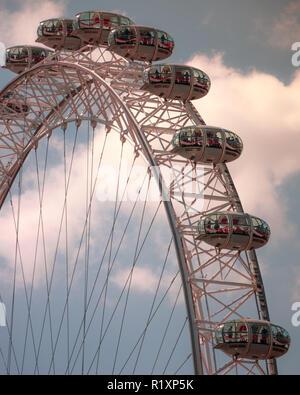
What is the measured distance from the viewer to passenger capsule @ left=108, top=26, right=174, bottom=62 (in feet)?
172

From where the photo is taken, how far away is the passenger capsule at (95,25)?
54.8m

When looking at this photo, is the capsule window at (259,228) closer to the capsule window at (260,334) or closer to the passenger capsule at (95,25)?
the capsule window at (260,334)

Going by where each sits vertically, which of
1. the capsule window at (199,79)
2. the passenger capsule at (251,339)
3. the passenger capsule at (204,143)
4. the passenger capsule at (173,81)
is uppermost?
the capsule window at (199,79)

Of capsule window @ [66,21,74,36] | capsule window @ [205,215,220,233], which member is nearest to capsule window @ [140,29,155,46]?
capsule window @ [66,21,74,36]

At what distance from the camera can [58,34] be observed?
186 feet

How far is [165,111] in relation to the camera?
5328cm

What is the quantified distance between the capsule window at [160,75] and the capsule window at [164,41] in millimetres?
2351

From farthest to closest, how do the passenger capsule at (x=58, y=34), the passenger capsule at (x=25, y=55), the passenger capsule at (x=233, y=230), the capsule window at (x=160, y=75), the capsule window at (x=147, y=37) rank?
the passenger capsule at (x=25, y=55) < the passenger capsule at (x=58, y=34) < the capsule window at (x=147, y=37) < the capsule window at (x=160, y=75) < the passenger capsule at (x=233, y=230)

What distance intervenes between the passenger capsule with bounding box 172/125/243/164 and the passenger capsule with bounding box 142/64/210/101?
208 centimetres

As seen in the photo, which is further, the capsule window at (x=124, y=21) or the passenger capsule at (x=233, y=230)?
the capsule window at (x=124, y=21)

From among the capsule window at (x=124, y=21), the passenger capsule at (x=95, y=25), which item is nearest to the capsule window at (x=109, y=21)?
the passenger capsule at (x=95, y=25)

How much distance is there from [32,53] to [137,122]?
12.7 metres

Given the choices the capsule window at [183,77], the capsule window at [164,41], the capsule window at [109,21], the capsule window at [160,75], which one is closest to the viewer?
the capsule window at [160,75]
